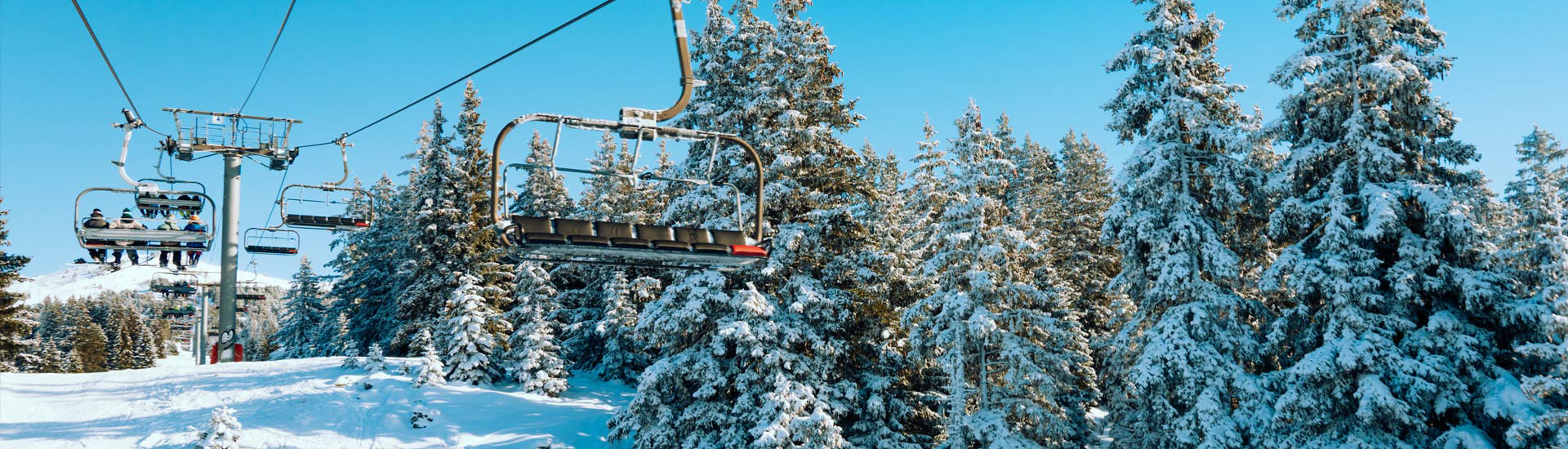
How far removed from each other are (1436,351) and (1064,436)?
801cm

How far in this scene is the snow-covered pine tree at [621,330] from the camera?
33.6 metres

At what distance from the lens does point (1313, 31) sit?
1970cm

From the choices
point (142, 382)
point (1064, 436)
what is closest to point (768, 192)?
point (1064, 436)

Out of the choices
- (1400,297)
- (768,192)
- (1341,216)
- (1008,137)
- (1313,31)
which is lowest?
(1400,297)

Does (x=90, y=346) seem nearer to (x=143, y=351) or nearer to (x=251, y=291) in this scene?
(x=143, y=351)

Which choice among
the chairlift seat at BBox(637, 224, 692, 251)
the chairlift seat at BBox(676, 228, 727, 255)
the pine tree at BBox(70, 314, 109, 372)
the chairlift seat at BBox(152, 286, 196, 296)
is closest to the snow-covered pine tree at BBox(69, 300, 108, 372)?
the pine tree at BBox(70, 314, 109, 372)

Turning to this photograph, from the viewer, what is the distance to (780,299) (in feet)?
72.0

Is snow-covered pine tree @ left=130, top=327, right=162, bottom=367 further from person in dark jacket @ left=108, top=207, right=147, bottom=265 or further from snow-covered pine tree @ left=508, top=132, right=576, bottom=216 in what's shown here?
person in dark jacket @ left=108, top=207, right=147, bottom=265

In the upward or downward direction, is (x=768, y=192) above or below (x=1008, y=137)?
below

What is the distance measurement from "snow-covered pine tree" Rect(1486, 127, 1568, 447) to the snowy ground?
73.9 ft

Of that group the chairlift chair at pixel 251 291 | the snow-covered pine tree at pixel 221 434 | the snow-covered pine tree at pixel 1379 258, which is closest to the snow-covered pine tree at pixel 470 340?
the snow-covered pine tree at pixel 221 434

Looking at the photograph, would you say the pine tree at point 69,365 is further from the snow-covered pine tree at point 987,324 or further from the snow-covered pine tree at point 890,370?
the snow-covered pine tree at point 987,324

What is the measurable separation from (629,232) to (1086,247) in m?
30.9

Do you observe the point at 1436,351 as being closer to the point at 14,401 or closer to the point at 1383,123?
the point at 1383,123
